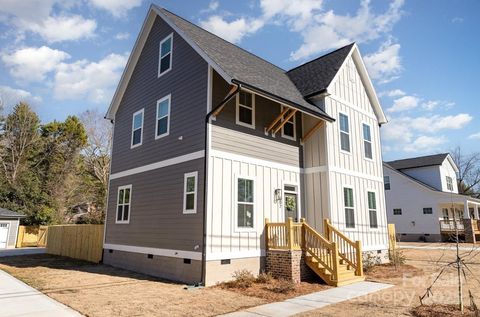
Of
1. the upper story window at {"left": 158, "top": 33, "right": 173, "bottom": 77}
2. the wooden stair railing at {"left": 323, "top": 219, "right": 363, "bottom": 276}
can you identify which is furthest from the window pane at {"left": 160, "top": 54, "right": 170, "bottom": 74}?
the wooden stair railing at {"left": 323, "top": 219, "right": 363, "bottom": 276}

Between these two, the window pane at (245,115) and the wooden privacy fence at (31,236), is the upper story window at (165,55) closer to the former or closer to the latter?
the window pane at (245,115)

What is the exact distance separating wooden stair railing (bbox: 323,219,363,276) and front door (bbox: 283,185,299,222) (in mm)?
1353

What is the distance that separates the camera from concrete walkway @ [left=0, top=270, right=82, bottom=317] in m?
6.57

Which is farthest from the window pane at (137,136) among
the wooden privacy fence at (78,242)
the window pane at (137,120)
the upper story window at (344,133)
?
the upper story window at (344,133)

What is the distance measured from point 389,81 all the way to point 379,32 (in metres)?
4.26

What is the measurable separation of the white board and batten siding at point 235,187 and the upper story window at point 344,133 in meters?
3.09

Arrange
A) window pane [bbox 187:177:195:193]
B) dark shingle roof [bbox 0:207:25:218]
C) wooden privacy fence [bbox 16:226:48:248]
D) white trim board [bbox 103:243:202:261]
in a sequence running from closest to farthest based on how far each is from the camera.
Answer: white trim board [bbox 103:243:202:261] < window pane [bbox 187:177:195:193] < dark shingle roof [bbox 0:207:25:218] < wooden privacy fence [bbox 16:226:48:248]

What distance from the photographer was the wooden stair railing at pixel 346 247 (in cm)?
1073

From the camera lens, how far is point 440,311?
21.3 feet

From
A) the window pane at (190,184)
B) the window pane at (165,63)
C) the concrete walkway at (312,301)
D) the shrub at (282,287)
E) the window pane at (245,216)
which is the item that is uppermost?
the window pane at (165,63)

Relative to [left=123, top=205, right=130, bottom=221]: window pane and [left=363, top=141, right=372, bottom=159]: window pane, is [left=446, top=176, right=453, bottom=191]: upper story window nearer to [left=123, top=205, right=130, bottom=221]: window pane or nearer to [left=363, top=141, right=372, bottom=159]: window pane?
[left=363, top=141, right=372, bottom=159]: window pane

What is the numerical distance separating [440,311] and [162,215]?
8.70m

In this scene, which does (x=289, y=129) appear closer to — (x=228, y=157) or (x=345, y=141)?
(x=345, y=141)

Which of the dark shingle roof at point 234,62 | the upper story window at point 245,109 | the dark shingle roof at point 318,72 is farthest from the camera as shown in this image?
the dark shingle roof at point 318,72
